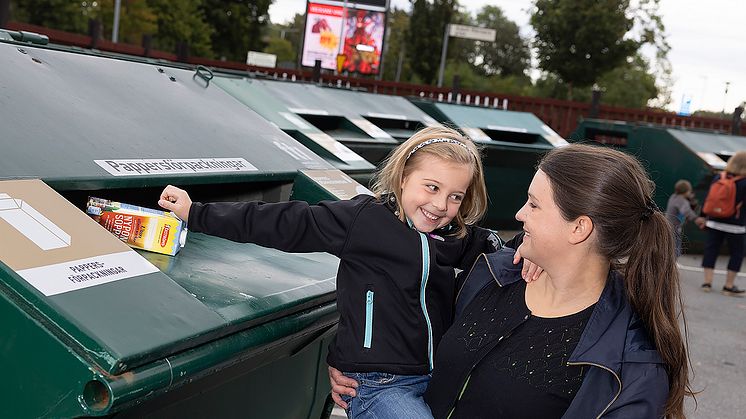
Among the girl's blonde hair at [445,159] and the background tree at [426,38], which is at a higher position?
the background tree at [426,38]

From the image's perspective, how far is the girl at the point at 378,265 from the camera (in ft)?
6.78

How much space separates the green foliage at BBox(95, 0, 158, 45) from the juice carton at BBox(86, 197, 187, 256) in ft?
92.2

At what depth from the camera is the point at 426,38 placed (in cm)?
4094

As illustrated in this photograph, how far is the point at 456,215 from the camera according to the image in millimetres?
2297

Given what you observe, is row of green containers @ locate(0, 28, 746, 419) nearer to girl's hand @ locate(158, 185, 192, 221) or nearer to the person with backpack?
girl's hand @ locate(158, 185, 192, 221)

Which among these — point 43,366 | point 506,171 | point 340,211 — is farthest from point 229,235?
point 506,171

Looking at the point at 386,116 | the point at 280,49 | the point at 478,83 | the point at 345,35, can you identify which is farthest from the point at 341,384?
the point at 280,49

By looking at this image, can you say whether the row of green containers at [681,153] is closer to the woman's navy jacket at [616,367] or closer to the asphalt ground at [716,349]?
the asphalt ground at [716,349]

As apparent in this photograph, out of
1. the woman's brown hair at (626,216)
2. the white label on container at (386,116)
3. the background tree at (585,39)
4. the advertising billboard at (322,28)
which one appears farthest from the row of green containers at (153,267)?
the background tree at (585,39)

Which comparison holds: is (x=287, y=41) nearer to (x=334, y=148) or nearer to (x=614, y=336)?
(x=334, y=148)

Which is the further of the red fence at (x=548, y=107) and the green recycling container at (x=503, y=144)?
the red fence at (x=548, y=107)

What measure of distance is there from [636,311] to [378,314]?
0.56 meters

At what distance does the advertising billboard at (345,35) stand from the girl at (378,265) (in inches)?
888

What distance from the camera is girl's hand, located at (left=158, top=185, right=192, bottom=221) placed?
2.09 meters
